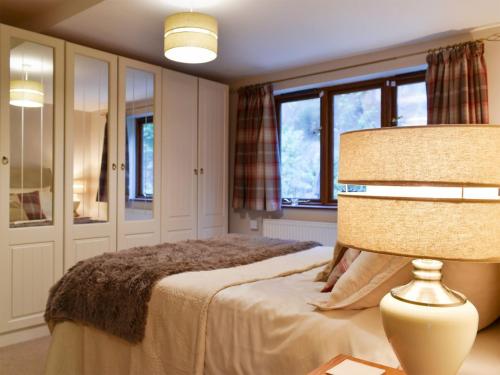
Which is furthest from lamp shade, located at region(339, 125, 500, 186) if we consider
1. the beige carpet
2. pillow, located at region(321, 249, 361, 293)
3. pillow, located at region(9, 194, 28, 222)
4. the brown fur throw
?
pillow, located at region(9, 194, 28, 222)

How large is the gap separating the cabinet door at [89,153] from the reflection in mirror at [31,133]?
139mm

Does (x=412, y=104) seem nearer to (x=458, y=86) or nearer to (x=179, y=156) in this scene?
(x=458, y=86)

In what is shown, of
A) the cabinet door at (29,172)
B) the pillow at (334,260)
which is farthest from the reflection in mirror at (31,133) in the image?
the pillow at (334,260)

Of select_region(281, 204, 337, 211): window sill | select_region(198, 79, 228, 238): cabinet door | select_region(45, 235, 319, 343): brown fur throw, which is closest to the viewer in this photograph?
select_region(45, 235, 319, 343): brown fur throw

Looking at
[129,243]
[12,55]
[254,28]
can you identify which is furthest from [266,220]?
[12,55]

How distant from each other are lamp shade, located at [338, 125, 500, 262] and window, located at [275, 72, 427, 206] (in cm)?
305

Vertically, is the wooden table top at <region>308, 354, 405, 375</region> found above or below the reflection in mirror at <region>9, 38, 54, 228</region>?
below

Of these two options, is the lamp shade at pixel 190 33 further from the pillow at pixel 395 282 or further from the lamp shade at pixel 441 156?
the lamp shade at pixel 441 156

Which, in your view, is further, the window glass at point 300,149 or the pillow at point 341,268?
the window glass at point 300,149

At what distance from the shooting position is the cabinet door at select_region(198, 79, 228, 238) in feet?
14.4

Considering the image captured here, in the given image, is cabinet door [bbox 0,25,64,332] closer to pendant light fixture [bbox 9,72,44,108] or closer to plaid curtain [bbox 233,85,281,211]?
pendant light fixture [bbox 9,72,44,108]

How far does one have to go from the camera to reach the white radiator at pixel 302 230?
13.4 feet

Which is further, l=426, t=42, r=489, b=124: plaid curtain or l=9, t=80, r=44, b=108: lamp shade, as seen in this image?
l=426, t=42, r=489, b=124: plaid curtain

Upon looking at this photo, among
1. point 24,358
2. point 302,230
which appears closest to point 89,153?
point 24,358
